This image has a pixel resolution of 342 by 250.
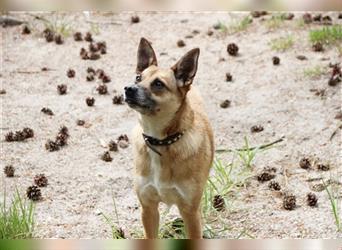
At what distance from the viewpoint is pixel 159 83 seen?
11.5 feet

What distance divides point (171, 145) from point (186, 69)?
42 cm

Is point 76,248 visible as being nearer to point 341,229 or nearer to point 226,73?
point 341,229

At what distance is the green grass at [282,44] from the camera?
A: 8086 millimetres

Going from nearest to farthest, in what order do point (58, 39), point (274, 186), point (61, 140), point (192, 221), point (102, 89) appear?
point (192, 221), point (274, 186), point (61, 140), point (102, 89), point (58, 39)

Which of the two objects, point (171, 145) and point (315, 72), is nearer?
point (171, 145)

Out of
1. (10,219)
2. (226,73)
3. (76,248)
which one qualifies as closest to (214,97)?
(226,73)

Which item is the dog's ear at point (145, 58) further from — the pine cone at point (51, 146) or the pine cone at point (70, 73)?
the pine cone at point (70, 73)

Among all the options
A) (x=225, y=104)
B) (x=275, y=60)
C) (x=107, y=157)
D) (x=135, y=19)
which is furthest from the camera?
(x=135, y=19)

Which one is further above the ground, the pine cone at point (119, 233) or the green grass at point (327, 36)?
the green grass at point (327, 36)

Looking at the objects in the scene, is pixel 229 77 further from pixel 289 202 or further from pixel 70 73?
pixel 289 202

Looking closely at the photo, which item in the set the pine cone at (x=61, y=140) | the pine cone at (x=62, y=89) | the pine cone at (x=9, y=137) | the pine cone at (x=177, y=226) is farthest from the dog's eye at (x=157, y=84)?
the pine cone at (x=62, y=89)

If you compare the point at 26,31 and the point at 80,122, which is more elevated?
the point at 26,31

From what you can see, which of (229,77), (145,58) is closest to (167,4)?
(145,58)

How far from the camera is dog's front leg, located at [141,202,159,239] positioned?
12.6ft
